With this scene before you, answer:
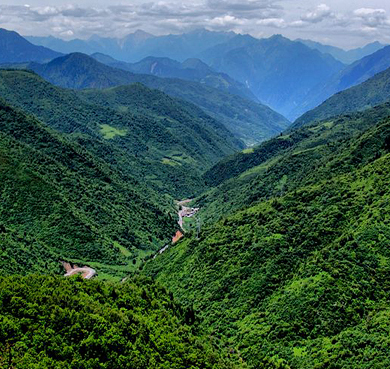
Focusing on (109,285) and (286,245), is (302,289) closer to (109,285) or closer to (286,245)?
(286,245)

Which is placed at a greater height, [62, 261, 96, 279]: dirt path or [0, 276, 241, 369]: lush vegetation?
[0, 276, 241, 369]: lush vegetation

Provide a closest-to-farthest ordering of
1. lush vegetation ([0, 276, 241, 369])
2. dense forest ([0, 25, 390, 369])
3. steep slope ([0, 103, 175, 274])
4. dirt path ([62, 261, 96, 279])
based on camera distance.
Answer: lush vegetation ([0, 276, 241, 369])
dense forest ([0, 25, 390, 369])
dirt path ([62, 261, 96, 279])
steep slope ([0, 103, 175, 274])

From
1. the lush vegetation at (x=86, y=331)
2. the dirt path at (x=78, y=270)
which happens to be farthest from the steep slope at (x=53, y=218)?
the lush vegetation at (x=86, y=331)

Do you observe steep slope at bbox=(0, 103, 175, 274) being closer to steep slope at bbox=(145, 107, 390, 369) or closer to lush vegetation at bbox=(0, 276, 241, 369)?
steep slope at bbox=(145, 107, 390, 369)

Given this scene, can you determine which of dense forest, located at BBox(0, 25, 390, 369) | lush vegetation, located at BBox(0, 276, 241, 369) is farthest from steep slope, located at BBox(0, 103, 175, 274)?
lush vegetation, located at BBox(0, 276, 241, 369)

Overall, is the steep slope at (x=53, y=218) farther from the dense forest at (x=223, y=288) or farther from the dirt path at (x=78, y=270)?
the dirt path at (x=78, y=270)

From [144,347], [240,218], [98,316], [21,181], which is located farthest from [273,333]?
[21,181]

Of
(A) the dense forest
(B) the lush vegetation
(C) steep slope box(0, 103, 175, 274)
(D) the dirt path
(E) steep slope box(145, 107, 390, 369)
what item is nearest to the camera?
(B) the lush vegetation
